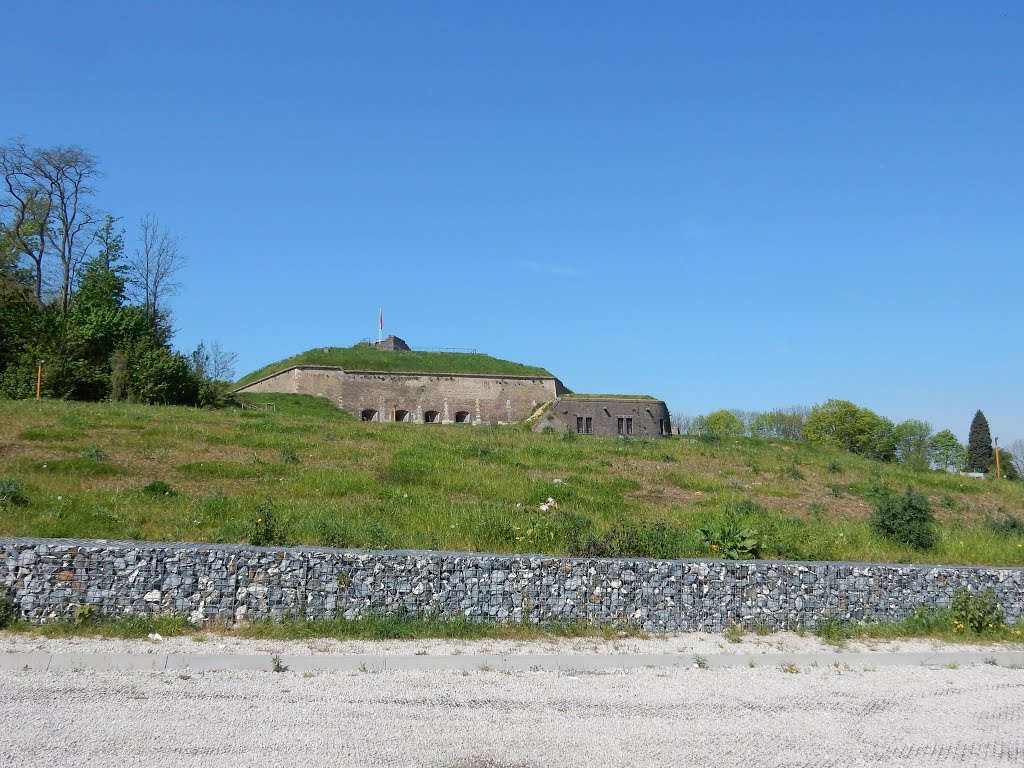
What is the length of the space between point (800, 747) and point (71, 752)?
4958mm

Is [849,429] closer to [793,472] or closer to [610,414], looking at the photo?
[610,414]

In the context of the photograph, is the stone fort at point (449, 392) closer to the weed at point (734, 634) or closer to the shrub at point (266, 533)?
the shrub at point (266, 533)

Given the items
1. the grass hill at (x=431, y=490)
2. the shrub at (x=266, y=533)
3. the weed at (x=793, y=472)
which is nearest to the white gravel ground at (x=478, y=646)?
the grass hill at (x=431, y=490)

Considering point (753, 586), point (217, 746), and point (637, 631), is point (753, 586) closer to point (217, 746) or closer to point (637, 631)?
point (637, 631)

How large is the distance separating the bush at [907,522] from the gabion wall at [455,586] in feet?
8.12

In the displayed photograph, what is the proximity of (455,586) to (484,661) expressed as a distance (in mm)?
1332

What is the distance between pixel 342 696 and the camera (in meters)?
6.54

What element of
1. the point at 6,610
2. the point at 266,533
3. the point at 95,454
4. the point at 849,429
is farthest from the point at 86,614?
the point at 849,429

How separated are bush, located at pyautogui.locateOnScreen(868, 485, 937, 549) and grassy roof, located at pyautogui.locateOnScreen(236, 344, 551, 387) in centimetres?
3566

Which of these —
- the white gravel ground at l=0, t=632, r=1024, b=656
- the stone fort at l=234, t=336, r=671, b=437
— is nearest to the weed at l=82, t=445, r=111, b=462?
the white gravel ground at l=0, t=632, r=1024, b=656

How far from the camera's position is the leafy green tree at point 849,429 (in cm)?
7644

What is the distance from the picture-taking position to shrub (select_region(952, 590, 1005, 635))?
9.59 meters

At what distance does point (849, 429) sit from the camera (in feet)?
254

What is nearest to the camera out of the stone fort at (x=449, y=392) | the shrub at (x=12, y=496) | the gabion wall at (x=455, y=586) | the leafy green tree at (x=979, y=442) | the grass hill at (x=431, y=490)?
the gabion wall at (x=455, y=586)
